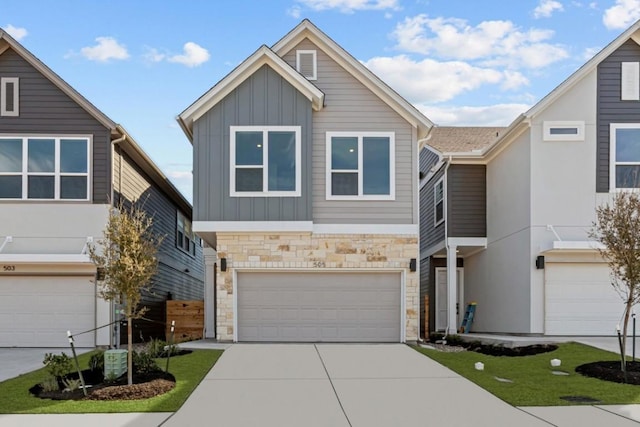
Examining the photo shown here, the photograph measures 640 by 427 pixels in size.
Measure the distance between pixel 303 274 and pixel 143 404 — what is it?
7560mm

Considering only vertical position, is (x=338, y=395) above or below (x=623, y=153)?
below

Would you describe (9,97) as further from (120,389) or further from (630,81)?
(630,81)

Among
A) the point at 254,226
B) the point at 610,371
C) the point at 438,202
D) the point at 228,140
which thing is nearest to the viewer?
the point at 610,371

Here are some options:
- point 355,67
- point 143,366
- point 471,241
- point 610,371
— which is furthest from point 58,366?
point 471,241

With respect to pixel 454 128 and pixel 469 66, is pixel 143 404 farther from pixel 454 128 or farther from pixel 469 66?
pixel 454 128

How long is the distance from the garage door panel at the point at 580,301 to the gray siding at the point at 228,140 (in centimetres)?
657

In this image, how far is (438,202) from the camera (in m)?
21.0

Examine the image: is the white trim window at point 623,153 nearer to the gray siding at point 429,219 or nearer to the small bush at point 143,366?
the gray siding at point 429,219

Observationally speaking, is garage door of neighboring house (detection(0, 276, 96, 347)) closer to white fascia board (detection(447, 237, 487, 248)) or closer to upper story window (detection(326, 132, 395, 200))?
upper story window (detection(326, 132, 395, 200))

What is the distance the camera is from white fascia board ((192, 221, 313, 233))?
1517cm

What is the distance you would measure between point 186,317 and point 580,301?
11223 millimetres

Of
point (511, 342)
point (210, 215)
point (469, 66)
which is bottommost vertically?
point (511, 342)

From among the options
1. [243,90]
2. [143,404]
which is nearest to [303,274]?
[243,90]

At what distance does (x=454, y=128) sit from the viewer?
24125 mm
